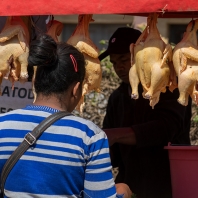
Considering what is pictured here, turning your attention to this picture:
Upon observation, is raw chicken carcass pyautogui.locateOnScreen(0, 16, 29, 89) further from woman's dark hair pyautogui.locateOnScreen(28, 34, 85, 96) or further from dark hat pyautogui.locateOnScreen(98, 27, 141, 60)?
dark hat pyautogui.locateOnScreen(98, 27, 141, 60)

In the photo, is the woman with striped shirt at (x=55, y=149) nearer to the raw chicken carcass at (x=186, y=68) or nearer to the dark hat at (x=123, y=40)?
the raw chicken carcass at (x=186, y=68)

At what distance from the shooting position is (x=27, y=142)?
7.17 ft

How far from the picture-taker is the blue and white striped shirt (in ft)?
7.19

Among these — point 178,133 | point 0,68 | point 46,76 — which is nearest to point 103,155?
point 46,76

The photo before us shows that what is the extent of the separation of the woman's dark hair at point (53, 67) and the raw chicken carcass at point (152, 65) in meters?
0.50

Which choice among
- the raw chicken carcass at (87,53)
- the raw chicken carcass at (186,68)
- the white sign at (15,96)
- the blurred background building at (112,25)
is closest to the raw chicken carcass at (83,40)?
the raw chicken carcass at (87,53)

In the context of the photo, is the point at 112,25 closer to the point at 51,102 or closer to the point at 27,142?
the point at 51,102

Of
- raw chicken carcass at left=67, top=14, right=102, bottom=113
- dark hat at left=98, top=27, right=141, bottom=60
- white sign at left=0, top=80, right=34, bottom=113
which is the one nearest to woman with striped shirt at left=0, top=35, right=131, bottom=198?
raw chicken carcass at left=67, top=14, right=102, bottom=113

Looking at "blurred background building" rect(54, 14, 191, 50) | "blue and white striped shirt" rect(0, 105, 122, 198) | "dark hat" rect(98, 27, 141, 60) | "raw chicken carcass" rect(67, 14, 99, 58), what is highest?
"blurred background building" rect(54, 14, 191, 50)

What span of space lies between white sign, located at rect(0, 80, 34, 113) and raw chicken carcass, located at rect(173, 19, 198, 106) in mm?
1568

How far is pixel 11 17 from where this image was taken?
2.90m

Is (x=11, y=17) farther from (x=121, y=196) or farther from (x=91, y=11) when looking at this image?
(x=121, y=196)

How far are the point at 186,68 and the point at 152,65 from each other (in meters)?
0.16

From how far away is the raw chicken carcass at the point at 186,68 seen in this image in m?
2.62
